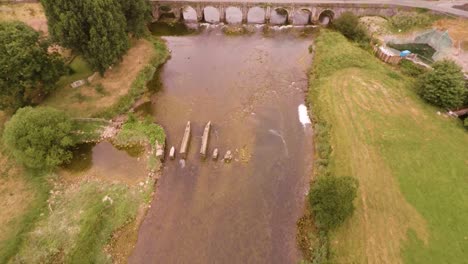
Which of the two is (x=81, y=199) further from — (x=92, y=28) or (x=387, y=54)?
(x=387, y=54)

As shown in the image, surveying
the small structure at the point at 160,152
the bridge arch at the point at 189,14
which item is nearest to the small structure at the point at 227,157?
the small structure at the point at 160,152

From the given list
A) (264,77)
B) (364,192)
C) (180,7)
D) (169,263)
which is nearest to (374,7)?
(264,77)

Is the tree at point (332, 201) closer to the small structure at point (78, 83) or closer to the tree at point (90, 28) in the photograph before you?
the tree at point (90, 28)

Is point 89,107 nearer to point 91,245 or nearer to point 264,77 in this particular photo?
point 91,245

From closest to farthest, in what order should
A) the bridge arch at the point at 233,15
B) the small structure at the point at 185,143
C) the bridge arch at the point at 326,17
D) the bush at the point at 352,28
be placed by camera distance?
the small structure at the point at 185,143
the bush at the point at 352,28
the bridge arch at the point at 326,17
the bridge arch at the point at 233,15

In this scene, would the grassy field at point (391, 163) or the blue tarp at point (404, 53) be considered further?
the blue tarp at point (404, 53)

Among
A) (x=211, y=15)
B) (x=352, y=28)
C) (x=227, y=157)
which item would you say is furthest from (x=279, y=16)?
(x=227, y=157)

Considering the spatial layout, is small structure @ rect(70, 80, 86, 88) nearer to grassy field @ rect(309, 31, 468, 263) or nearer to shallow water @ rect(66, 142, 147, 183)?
shallow water @ rect(66, 142, 147, 183)
